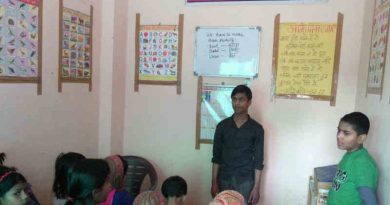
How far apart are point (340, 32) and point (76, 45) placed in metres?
2.07

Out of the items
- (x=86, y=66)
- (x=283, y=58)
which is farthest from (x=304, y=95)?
(x=86, y=66)

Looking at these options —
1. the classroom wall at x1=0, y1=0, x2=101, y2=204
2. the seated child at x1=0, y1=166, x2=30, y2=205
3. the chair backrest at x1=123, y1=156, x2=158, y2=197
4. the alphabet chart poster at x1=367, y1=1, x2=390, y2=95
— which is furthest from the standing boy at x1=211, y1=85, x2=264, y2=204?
the seated child at x1=0, y1=166, x2=30, y2=205

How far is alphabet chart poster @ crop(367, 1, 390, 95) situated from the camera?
179 centimetres

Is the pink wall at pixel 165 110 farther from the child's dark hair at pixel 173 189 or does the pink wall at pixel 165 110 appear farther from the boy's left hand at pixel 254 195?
the child's dark hair at pixel 173 189

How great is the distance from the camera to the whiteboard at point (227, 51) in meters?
2.76

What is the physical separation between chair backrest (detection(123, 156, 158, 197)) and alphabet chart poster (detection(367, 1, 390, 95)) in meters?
1.75

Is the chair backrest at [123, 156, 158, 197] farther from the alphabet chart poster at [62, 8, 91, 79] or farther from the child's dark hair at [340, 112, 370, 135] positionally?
the child's dark hair at [340, 112, 370, 135]

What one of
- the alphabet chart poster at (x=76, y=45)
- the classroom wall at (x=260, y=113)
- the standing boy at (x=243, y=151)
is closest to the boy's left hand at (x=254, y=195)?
the standing boy at (x=243, y=151)

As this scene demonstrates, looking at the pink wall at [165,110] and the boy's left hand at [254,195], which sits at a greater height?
the pink wall at [165,110]

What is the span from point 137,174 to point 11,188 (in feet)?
4.43

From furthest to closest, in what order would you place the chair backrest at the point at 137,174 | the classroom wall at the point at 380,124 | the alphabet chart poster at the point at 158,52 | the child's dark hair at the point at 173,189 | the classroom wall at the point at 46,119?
the alphabet chart poster at the point at 158,52 < the chair backrest at the point at 137,174 < the classroom wall at the point at 46,119 < the child's dark hair at the point at 173,189 < the classroom wall at the point at 380,124

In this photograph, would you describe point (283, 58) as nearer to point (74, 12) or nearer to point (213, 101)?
point (213, 101)

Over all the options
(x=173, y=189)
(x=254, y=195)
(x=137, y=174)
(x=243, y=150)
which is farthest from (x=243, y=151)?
(x=137, y=174)

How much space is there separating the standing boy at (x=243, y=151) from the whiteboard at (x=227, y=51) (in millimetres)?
458
